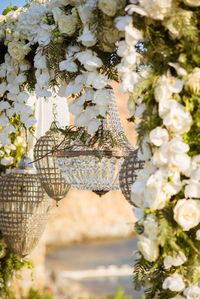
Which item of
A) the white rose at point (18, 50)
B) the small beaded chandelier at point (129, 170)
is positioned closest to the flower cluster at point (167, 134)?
the small beaded chandelier at point (129, 170)

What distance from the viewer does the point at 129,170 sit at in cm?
228

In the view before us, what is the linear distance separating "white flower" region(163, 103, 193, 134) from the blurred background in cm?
501

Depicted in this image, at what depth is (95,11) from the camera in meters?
1.88

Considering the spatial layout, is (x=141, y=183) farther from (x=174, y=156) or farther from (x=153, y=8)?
(x=153, y=8)

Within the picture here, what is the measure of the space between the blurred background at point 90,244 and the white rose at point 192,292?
4.87 meters

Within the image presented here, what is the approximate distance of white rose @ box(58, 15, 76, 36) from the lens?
2.05m

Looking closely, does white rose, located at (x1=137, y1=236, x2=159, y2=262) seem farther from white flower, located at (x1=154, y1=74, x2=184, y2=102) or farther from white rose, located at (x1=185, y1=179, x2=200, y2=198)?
white flower, located at (x1=154, y1=74, x2=184, y2=102)

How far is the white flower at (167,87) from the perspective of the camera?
5.23 feet

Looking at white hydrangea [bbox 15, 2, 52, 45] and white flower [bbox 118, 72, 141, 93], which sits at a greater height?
white hydrangea [bbox 15, 2, 52, 45]

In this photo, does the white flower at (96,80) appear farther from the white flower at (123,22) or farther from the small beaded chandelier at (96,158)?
the small beaded chandelier at (96,158)

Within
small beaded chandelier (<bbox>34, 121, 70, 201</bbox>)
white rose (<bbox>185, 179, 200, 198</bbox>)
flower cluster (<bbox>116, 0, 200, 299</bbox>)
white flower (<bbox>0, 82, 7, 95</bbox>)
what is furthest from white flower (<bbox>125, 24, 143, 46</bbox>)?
small beaded chandelier (<bbox>34, 121, 70, 201</bbox>)

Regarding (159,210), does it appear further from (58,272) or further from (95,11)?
(58,272)

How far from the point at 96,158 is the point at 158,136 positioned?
838 millimetres

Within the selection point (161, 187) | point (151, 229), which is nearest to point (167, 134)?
point (161, 187)
